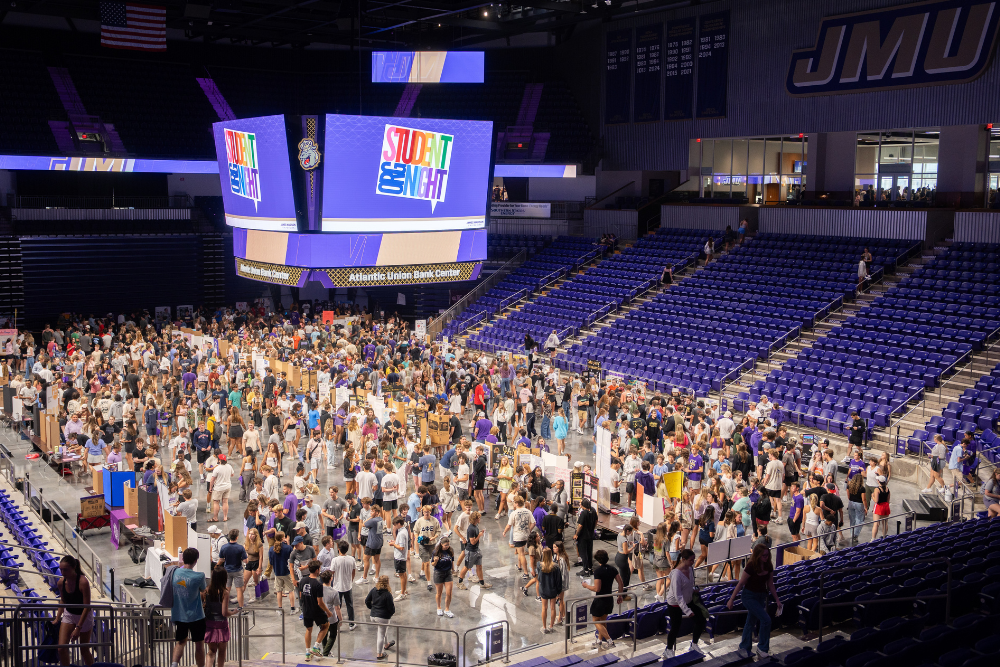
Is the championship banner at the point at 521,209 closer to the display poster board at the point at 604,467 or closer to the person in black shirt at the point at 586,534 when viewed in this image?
the display poster board at the point at 604,467

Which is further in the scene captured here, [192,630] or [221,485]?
[221,485]

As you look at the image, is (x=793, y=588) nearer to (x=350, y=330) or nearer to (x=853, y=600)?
(x=853, y=600)

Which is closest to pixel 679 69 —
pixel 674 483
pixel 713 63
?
pixel 713 63

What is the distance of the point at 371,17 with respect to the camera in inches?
1574

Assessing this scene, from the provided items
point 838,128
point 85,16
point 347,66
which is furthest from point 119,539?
point 347,66

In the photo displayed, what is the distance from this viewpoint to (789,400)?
23.0 m

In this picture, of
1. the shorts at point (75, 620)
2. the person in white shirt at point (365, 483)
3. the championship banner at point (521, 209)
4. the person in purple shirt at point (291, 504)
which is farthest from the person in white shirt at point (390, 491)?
the championship banner at point (521, 209)

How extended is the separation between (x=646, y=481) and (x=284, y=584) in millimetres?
6474

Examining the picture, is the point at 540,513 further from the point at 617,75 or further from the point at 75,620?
the point at 617,75

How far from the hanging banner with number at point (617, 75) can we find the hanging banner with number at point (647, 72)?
0.46 m

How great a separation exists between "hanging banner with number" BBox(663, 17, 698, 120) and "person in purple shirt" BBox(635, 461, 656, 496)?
79.1ft

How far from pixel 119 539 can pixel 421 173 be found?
12356 millimetres

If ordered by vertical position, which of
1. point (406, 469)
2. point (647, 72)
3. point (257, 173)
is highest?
point (647, 72)

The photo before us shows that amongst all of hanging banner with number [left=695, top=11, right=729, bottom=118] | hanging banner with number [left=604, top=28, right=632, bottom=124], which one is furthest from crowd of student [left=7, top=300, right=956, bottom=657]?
hanging banner with number [left=604, top=28, right=632, bottom=124]
